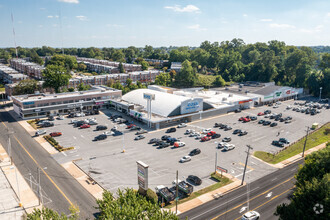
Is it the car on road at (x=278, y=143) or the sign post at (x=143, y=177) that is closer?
the sign post at (x=143, y=177)

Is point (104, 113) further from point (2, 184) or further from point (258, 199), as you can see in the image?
point (258, 199)

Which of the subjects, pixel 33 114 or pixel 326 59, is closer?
pixel 33 114

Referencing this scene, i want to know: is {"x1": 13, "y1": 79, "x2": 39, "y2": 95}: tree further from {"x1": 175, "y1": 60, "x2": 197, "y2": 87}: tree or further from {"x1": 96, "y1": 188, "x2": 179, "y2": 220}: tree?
{"x1": 96, "y1": 188, "x2": 179, "y2": 220}: tree

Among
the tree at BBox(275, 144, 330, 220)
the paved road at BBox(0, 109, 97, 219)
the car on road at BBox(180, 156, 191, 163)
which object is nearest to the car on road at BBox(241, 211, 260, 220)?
the tree at BBox(275, 144, 330, 220)

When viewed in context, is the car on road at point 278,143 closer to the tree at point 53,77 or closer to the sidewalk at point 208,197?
the sidewalk at point 208,197

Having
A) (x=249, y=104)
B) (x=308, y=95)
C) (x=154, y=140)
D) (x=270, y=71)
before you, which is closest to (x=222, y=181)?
(x=154, y=140)

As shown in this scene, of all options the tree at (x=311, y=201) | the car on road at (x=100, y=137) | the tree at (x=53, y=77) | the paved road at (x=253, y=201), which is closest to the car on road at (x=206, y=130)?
the paved road at (x=253, y=201)
